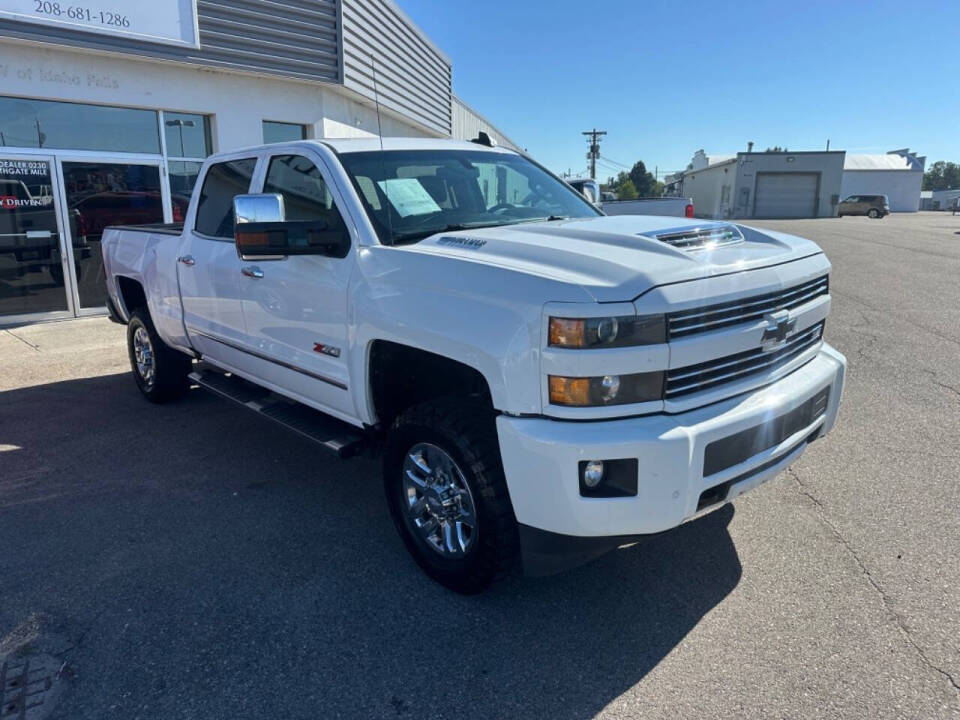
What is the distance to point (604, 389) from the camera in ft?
8.32

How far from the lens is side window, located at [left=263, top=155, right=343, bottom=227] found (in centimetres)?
381

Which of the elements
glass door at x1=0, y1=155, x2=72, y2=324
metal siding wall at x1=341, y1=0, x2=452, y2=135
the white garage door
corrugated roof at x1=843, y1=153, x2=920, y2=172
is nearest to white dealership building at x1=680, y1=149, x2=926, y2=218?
the white garage door

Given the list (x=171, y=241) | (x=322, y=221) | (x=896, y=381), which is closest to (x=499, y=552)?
(x=322, y=221)

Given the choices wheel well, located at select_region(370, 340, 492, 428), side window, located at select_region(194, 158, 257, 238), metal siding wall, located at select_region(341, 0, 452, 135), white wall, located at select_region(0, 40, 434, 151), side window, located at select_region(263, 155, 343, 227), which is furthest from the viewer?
metal siding wall, located at select_region(341, 0, 452, 135)

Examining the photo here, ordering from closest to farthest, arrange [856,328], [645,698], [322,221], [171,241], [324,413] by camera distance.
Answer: [645,698], [322,221], [324,413], [171,241], [856,328]

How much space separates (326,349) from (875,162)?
3048 inches

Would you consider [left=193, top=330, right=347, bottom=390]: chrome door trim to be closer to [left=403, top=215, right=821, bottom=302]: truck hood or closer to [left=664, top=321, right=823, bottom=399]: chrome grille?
[left=403, top=215, right=821, bottom=302]: truck hood

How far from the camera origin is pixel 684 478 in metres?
2.50

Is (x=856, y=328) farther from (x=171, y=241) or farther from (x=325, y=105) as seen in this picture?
(x=325, y=105)

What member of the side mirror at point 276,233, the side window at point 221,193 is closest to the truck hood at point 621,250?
the side mirror at point 276,233

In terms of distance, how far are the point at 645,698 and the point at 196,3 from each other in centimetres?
1066

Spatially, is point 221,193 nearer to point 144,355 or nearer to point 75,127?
point 144,355

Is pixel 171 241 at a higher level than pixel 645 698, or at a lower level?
higher

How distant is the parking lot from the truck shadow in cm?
1
